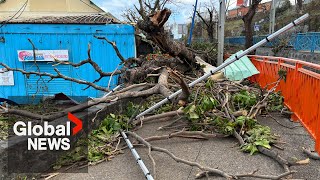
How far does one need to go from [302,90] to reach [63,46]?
8330mm

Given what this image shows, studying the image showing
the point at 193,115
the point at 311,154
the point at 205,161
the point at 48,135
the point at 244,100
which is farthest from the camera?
the point at 244,100

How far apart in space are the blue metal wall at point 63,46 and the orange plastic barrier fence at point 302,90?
5689 mm

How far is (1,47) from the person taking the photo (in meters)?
10.1

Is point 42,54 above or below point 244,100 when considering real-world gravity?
above

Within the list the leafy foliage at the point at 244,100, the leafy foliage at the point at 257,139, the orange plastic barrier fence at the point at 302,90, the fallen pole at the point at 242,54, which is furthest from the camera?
the leafy foliage at the point at 244,100

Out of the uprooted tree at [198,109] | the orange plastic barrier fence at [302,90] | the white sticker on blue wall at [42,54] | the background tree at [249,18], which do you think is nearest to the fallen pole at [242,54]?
the uprooted tree at [198,109]

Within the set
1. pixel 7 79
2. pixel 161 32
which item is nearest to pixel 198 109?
pixel 161 32

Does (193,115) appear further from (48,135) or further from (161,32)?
(48,135)

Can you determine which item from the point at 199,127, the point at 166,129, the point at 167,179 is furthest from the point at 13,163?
the point at 199,127

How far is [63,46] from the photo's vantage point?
10.2 metres

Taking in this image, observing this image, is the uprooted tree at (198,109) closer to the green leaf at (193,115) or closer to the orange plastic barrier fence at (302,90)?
the green leaf at (193,115)

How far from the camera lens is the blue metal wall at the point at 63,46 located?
10062 millimetres

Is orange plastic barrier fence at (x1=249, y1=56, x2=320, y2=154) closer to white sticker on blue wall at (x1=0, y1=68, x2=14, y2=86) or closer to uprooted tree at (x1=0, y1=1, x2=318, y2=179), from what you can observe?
uprooted tree at (x1=0, y1=1, x2=318, y2=179)

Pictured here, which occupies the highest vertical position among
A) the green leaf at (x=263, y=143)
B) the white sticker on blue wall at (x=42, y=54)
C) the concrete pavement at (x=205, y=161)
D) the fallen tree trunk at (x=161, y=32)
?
the fallen tree trunk at (x=161, y=32)
